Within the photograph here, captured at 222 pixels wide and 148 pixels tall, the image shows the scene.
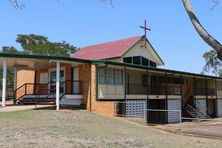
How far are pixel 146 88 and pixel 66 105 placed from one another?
9.87 m

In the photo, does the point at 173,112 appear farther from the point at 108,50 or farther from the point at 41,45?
the point at 41,45

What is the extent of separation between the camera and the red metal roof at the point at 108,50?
3603 centimetres

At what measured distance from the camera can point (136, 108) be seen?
28.8m

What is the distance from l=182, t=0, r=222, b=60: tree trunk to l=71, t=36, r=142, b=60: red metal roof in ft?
83.4

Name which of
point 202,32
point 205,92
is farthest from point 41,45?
point 202,32

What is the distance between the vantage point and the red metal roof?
36034 millimetres

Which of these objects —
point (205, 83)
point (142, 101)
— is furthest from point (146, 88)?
point (205, 83)

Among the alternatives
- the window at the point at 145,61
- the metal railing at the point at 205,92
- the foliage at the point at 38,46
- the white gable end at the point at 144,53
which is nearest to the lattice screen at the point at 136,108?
the white gable end at the point at 144,53

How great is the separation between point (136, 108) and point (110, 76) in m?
3.52

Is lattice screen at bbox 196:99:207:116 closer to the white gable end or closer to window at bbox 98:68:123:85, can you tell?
the white gable end

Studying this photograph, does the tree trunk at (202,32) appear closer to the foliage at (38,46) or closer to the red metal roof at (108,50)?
the red metal roof at (108,50)

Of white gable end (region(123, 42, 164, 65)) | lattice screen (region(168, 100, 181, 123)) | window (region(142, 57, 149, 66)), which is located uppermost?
white gable end (region(123, 42, 164, 65))

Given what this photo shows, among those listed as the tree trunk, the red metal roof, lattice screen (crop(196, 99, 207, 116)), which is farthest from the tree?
the tree trunk

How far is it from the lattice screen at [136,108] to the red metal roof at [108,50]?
7.07 m
